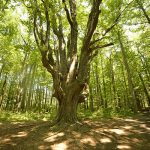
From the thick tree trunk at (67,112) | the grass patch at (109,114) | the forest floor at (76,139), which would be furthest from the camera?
the grass patch at (109,114)

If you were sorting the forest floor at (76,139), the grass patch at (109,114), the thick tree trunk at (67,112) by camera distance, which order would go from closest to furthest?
the forest floor at (76,139) < the thick tree trunk at (67,112) < the grass patch at (109,114)

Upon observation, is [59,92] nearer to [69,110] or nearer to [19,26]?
[69,110]

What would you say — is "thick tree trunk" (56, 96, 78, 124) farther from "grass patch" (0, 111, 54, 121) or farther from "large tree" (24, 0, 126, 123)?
"grass patch" (0, 111, 54, 121)

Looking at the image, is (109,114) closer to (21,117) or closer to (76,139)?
(21,117)

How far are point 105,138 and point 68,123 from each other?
2215 millimetres

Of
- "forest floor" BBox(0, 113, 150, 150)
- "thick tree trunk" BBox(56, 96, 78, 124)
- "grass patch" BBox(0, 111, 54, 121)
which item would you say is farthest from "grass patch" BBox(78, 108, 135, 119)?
"forest floor" BBox(0, 113, 150, 150)

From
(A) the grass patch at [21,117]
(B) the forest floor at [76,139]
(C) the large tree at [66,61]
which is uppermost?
(C) the large tree at [66,61]

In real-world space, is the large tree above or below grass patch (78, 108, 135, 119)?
above

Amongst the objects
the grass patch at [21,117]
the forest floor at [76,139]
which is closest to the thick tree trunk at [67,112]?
the forest floor at [76,139]

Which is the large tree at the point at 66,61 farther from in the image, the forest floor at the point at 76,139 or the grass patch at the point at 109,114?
the grass patch at the point at 109,114

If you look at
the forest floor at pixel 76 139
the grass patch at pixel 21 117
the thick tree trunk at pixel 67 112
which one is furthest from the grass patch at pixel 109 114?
the forest floor at pixel 76 139

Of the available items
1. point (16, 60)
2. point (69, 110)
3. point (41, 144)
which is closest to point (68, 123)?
point (69, 110)

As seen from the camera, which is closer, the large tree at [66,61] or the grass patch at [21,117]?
the large tree at [66,61]

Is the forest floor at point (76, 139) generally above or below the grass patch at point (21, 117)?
below
